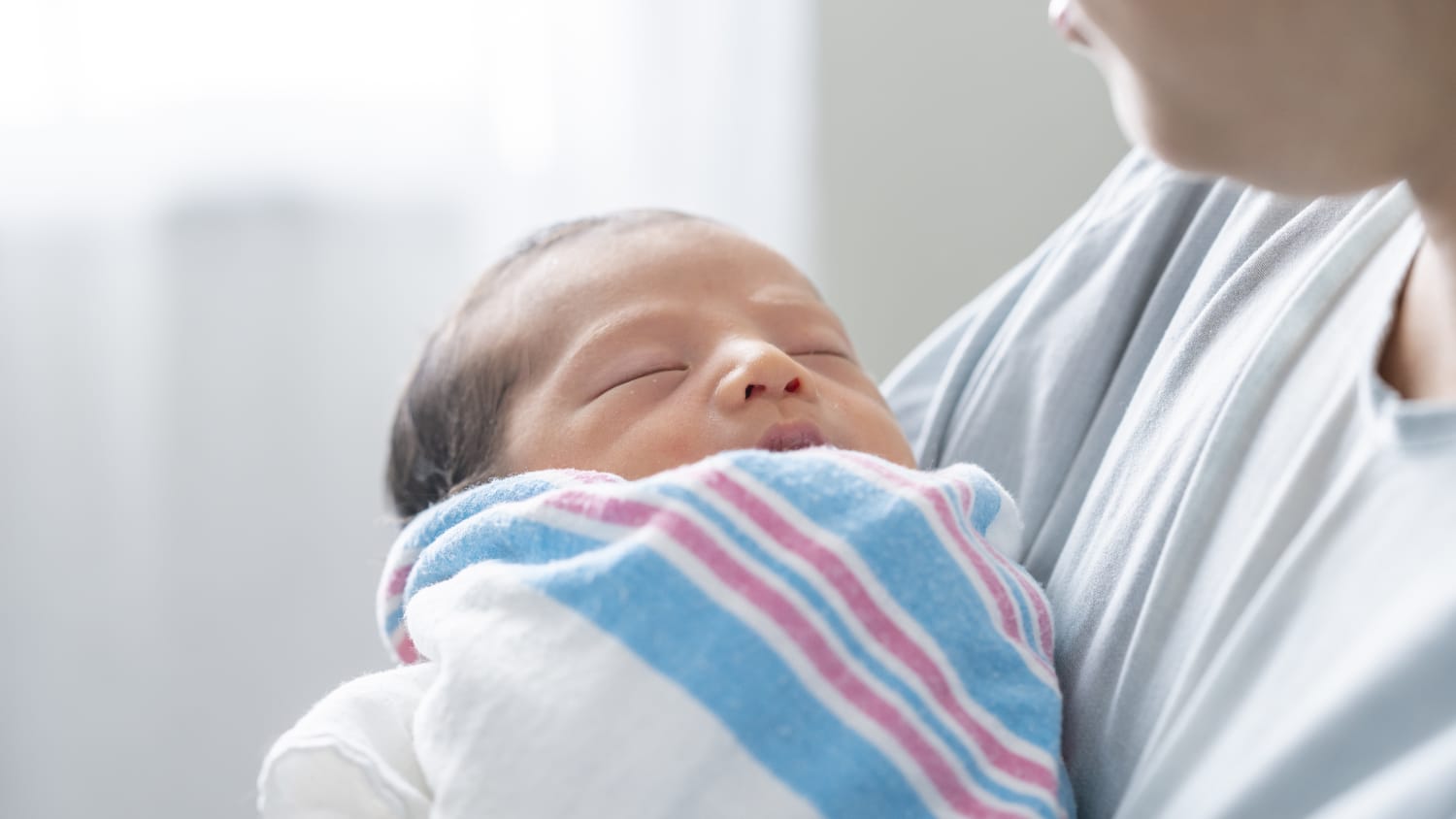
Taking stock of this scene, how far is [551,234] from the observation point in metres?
1.17

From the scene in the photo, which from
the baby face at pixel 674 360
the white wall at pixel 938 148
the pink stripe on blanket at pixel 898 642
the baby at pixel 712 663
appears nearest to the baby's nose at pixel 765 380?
the baby face at pixel 674 360

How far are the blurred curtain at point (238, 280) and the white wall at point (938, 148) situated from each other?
176mm

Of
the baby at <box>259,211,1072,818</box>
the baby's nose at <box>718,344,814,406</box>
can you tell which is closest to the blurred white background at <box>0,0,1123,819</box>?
the baby's nose at <box>718,344,814,406</box>

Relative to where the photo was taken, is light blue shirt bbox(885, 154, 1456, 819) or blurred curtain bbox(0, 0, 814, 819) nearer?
light blue shirt bbox(885, 154, 1456, 819)

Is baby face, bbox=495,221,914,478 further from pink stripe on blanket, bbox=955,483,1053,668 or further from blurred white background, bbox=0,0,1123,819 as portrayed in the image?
blurred white background, bbox=0,0,1123,819

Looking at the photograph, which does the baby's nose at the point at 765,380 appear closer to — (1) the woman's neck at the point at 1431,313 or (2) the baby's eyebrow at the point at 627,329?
(2) the baby's eyebrow at the point at 627,329

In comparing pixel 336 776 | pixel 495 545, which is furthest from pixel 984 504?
pixel 336 776

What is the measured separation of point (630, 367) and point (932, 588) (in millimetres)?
339

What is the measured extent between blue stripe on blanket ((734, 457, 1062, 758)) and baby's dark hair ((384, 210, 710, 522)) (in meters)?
0.36

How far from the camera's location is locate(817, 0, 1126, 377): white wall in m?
2.21

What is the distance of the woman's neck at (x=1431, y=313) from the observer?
612 mm

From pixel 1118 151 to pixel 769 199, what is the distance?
537 mm

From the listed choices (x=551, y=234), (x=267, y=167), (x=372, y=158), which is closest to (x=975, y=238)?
(x=372, y=158)

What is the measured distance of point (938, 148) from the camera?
2.24 metres
